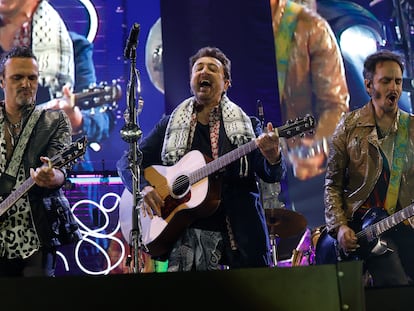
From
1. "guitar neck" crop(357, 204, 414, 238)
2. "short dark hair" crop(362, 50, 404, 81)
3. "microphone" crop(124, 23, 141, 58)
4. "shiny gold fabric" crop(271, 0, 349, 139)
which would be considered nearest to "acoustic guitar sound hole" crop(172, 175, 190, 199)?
"microphone" crop(124, 23, 141, 58)

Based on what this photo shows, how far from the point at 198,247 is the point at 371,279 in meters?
1.01

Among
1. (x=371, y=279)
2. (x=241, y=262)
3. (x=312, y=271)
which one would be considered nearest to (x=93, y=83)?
(x=241, y=262)

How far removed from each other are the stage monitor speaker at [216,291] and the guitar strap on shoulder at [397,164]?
248 centimetres

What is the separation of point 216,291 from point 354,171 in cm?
258

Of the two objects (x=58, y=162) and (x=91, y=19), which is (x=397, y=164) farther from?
(x=91, y=19)

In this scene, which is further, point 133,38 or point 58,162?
point 58,162

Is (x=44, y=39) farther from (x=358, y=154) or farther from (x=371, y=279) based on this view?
(x=371, y=279)

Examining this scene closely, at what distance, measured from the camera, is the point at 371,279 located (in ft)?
11.7

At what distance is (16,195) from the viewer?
353 centimetres

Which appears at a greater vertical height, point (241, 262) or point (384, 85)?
point (384, 85)

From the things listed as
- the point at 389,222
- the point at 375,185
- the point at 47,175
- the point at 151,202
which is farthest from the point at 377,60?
the point at 47,175

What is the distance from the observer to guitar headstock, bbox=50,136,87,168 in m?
3.52

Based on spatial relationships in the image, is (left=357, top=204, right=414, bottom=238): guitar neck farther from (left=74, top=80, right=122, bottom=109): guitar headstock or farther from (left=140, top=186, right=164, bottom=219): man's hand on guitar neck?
(left=74, top=80, right=122, bottom=109): guitar headstock

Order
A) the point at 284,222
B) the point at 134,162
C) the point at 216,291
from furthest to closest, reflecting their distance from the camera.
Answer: the point at 284,222 < the point at 134,162 < the point at 216,291
